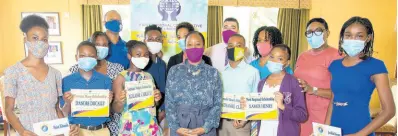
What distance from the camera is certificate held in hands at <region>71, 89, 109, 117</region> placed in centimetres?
243

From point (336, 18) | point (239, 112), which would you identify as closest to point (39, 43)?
point (239, 112)

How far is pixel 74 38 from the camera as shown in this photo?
6.89m

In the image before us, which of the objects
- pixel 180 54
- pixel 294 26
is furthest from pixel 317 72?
pixel 294 26

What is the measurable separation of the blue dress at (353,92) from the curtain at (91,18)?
18.4ft

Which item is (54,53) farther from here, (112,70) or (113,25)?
(112,70)

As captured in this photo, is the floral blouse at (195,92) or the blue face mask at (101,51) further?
the blue face mask at (101,51)

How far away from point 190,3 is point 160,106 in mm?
1968

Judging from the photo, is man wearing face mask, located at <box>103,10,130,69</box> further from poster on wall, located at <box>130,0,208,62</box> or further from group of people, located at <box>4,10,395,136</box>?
poster on wall, located at <box>130,0,208,62</box>

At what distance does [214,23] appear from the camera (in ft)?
22.3

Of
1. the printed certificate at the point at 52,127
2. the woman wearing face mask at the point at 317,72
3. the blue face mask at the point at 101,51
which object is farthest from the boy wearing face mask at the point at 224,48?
the printed certificate at the point at 52,127

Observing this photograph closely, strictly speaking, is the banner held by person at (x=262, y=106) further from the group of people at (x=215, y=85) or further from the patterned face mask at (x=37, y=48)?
the patterned face mask at (x=37, y=48)

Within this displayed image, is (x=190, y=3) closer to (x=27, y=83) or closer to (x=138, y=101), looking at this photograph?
(x=138, y=101)

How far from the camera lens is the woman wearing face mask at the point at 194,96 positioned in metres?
2.61

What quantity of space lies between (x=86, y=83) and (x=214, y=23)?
4.58 metres
